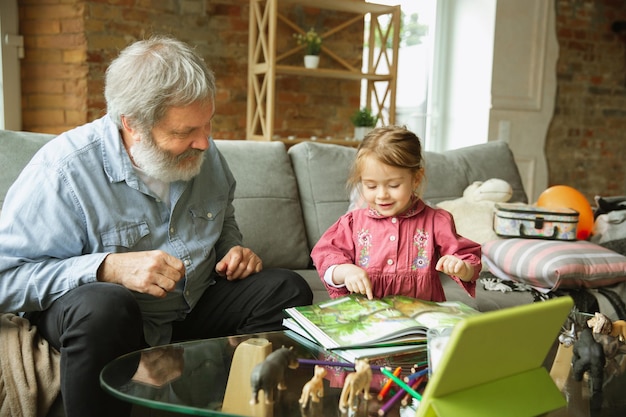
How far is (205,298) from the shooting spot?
179cm

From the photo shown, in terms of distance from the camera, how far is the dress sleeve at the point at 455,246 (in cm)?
170

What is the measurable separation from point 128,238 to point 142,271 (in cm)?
17

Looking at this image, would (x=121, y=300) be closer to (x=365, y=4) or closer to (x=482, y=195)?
(x=482, y=195)

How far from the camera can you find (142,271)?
147 cm

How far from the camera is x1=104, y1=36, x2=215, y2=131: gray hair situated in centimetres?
156

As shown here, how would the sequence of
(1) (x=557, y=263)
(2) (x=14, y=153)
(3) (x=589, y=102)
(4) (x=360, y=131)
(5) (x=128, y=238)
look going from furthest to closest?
(3) (x=589, y=102), (4) (x=360, y=131), (1) (x=557, y=263), (2) (x=14, y=153), (5) (x=128, y=238)

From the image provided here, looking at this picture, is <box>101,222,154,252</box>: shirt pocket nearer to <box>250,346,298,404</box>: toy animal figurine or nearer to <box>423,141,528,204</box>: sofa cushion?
<box>250,346,298,404</box>: toy animal figurine

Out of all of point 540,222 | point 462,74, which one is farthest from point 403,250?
point 462,74

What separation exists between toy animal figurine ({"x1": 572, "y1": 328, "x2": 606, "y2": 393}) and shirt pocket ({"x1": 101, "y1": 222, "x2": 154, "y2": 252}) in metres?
0.99

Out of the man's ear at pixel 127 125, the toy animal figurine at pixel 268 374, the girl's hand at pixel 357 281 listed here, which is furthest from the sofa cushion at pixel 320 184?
the toy animal figurine at pixel 268 374

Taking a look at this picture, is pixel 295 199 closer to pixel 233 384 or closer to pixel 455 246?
pixel 455 246

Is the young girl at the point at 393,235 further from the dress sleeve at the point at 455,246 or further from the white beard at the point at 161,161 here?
the white beard at the point at 161,161

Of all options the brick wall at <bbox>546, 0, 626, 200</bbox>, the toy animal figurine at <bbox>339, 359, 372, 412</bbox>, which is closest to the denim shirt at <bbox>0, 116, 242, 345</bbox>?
the toy animal figurine at <bbox>339, 359, 372, 412</bbox>

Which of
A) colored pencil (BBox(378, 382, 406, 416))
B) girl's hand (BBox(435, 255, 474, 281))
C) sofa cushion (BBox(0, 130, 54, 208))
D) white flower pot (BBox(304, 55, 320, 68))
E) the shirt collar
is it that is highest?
white flower pot (BBox(304, 55, 320, 68))
